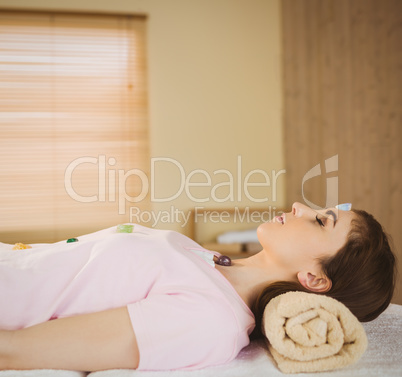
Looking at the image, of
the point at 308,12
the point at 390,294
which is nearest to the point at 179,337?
the point at 390,294

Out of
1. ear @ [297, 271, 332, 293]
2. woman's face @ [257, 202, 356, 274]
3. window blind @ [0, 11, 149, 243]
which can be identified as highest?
window blind @ [0, 11, 149, 243]

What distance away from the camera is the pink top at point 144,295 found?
935 millimetres

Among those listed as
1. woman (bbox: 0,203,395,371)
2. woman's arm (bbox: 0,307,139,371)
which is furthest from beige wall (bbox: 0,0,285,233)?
woman's arm (bbox: 0,307,139,371)

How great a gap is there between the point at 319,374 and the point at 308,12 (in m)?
3.26

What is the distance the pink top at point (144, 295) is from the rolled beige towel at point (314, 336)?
0.38 ft

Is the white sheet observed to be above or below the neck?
below

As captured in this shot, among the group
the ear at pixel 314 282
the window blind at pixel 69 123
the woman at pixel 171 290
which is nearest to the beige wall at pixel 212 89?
the window blind at pixel 69 123

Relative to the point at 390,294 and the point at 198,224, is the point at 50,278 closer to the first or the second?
the point at 390,294

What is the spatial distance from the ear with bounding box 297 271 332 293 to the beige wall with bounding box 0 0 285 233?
224 cm

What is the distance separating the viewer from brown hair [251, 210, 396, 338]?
1155mm

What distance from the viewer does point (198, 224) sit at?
3.42 m

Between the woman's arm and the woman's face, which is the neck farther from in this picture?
the woman's arm

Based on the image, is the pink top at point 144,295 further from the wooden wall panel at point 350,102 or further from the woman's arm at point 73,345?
the wooden wall panel at point 350,102

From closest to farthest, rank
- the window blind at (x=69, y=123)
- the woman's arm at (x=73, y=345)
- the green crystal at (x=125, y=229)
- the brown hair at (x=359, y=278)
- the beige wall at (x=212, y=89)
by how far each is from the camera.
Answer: the woman's arm at (x=73, y=345), the brown hair at (x=359, y=278), the green crystal at (x=125, y=229), the window blind at (x=69, y=123), the beige wall at (x=212, y=89)
